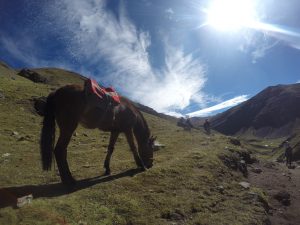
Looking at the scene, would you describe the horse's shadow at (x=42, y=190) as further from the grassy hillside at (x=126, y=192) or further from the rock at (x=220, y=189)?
the rock at (x=220, y=189)

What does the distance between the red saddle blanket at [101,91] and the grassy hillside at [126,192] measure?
301 cm

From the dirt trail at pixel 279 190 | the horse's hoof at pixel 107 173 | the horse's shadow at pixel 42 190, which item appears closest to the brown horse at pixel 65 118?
the horse's shadow at pixel 42 190

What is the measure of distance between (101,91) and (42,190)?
3.95 meters

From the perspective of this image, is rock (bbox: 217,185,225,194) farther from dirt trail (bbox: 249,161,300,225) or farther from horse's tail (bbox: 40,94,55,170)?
horse's tail (bbox: 40,94,55,170)

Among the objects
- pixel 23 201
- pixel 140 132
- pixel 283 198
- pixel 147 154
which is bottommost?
pixel 23 201

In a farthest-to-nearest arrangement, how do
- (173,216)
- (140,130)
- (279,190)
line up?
(279,190) < (140,130) < (173,216)

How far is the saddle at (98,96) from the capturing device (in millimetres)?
12930

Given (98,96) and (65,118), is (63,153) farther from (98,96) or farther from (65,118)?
(98,96)

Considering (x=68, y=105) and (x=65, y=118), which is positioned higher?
(x=68, y=105)

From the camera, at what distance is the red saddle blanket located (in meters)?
13.0

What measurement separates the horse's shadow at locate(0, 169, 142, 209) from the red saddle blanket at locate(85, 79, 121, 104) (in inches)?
119

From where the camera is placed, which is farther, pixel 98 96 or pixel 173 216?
pixel 98 96

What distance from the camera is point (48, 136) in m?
12.5

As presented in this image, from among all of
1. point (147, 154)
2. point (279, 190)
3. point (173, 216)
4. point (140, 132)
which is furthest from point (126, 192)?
point (279, 190)
